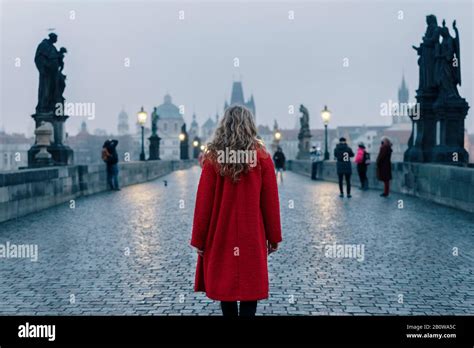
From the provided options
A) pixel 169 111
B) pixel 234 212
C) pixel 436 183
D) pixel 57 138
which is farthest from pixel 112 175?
pixel 169 111

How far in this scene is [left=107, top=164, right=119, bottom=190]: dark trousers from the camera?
65.1 ft

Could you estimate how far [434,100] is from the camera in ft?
56.1

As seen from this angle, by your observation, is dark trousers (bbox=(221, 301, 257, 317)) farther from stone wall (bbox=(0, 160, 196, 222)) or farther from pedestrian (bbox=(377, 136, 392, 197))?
pedestrian (bbox=(377, 136, 392, 197))

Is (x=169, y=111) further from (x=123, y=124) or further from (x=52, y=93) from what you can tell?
(x=52, y=93)

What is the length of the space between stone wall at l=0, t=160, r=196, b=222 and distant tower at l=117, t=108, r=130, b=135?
173 meters

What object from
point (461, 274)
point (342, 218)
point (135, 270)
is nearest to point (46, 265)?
point (135, 270)

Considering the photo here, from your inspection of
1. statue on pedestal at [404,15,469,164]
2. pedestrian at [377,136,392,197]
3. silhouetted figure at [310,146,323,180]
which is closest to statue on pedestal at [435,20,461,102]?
statue on pedestal at [404,15,469,164]

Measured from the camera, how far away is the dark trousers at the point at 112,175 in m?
19.8

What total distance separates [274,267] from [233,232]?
10.6 ft

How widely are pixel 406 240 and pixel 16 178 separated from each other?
7.76 metres

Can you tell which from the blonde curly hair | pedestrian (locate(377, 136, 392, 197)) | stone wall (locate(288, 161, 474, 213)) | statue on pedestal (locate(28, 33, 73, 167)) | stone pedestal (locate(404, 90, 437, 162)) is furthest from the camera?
stone pedestal (locate(404, 90, 437, 162))

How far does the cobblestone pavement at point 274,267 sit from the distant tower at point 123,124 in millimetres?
180781

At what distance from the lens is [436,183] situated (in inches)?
565
